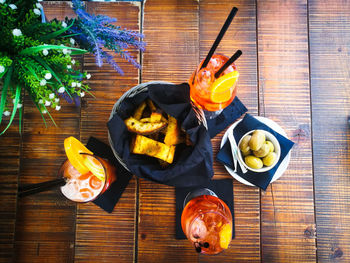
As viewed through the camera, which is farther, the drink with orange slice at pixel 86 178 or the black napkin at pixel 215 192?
the black napkin at pixel 215 192

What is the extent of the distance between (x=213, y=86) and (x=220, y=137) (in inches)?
11.8

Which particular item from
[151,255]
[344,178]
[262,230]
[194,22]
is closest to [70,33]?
[194,22]

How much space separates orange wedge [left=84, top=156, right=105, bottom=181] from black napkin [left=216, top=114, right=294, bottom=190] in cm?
43

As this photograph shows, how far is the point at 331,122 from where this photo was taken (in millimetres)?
1063

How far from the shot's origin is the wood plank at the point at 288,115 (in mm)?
1021

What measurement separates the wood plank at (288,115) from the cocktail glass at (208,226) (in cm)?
27

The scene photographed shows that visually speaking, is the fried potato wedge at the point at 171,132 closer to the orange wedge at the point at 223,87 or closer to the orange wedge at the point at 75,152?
the orange wedge at the point at 223,87

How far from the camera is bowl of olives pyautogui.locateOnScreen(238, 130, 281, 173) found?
89 centimetres

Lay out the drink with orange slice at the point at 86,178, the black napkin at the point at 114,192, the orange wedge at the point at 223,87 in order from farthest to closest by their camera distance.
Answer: the black napkin at the point at 114,192 < the drink with orange slice at the point at 86,178 < the orange wedge at the point at 223,87

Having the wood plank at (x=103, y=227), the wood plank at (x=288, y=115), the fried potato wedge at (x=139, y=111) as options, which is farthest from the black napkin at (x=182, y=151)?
the wood plank at (x=288, y=115)

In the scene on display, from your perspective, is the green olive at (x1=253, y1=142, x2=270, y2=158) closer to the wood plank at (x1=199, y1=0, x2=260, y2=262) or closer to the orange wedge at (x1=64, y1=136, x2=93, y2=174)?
the wood plank at (x1=199, y1=0, x2=260, y2=262)

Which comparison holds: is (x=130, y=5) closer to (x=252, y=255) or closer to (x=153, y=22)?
(x=153, y=22)

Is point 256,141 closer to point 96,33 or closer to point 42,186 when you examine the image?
point 96,33

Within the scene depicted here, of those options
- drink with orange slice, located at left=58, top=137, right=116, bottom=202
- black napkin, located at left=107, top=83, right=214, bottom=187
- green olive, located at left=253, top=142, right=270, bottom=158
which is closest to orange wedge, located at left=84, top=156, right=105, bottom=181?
drink with orange slice, located at left=58, top=137, right=116, bottom=202
